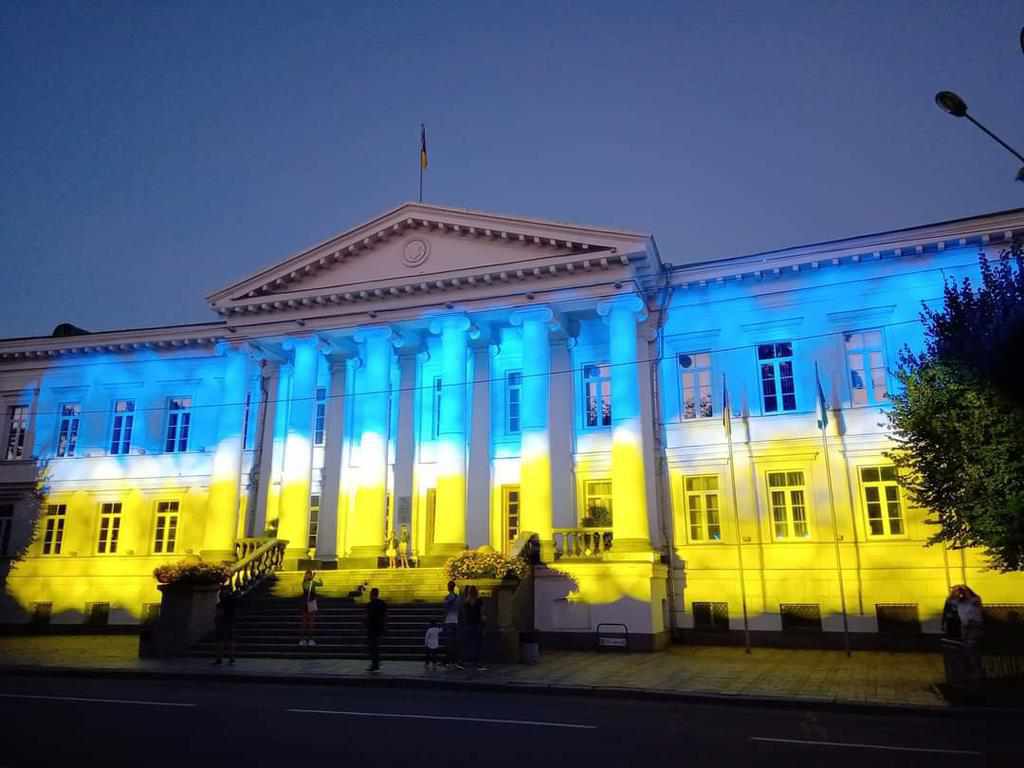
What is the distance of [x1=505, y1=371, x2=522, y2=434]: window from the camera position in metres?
27.7

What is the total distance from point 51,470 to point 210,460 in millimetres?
7681

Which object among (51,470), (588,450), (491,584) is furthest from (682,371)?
(51,470)

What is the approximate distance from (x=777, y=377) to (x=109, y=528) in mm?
26377

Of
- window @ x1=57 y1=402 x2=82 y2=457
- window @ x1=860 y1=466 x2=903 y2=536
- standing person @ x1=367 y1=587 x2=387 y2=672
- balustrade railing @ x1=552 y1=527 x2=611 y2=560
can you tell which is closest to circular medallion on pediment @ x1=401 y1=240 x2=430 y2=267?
balustrade railing @ x1=552 y1=527 x2=611 y2=560

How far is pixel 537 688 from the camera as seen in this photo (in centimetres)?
1490

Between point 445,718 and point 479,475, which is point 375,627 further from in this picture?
point 479,475

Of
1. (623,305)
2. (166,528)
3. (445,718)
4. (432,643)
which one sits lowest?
(445,718)

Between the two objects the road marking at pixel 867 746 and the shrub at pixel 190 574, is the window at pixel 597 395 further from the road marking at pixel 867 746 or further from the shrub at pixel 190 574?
the road marking at pixel 867 746

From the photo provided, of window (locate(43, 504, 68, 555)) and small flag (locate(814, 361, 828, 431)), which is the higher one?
small flag (locate(814, 361, 828, 431))

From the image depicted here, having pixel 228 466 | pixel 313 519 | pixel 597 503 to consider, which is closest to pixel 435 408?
pixel 313 519

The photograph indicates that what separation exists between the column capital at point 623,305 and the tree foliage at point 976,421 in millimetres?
9336

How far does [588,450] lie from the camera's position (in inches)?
1039

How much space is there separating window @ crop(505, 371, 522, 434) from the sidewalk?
340 inches

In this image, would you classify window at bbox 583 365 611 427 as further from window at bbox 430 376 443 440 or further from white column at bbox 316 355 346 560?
white column at bbox 316 355 346 560
